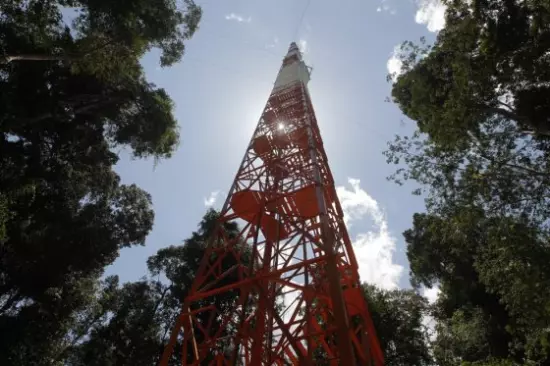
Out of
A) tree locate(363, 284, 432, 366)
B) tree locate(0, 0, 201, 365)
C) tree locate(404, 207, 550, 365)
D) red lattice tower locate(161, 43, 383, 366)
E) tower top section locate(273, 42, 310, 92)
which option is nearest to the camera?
red lattice tower locate(161, 43, 383, 366)

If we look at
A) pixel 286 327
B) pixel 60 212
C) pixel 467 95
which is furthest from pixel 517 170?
pixel 60 212

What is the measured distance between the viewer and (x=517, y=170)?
8180 millimetres

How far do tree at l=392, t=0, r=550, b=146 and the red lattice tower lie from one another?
320 cm

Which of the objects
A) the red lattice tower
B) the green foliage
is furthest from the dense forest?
the red lattice tower

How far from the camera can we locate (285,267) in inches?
202

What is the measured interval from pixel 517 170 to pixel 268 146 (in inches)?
242

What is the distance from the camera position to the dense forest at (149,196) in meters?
7.71

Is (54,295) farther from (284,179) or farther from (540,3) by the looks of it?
(540,3)

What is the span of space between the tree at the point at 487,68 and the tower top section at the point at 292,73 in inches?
219

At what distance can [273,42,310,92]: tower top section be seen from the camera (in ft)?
45.3

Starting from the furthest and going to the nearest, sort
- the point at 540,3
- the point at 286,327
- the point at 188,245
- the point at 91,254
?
1. the point at 188,245
2. the point at 91,254
3. the point at 540,3
4. the point at 286,327

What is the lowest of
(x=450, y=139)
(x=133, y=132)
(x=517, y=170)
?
(x=517, y=170)

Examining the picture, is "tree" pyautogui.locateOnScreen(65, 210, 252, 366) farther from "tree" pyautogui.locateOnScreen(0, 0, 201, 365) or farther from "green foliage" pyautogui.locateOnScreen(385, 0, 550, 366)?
"green foliage" pyautogui.locateOnScreen(385, 0, 550, 366)

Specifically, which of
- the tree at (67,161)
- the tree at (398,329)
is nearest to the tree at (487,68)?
the tree at (67,161)
